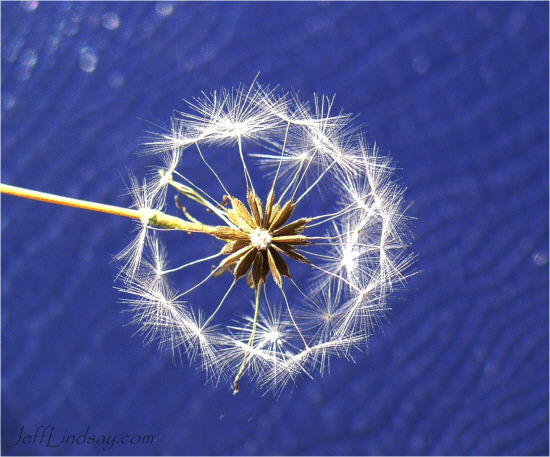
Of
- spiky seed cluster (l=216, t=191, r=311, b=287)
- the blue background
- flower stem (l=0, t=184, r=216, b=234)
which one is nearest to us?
flower stem (l=0, t=184, r=216, b=234)

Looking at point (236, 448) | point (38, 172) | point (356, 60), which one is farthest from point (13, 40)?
point (236, 448)

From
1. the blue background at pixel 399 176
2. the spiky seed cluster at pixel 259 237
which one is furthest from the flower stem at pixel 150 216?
the blue background at pixel 399 176

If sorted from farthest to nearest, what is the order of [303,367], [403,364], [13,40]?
1. [403,364]
2. [13,40]
3. [303,367]

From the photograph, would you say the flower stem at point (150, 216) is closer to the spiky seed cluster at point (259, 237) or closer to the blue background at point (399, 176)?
the spiky seed cluster at point (259, 237)

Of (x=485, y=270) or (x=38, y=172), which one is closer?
(x=38, y=172)

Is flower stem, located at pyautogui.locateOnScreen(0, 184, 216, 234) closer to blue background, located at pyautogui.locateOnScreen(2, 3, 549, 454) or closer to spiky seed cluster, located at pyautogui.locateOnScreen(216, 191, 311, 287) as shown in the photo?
spiky seed cluster, located at pyautogui.locateOnScreen(216, 191, 311, 287)

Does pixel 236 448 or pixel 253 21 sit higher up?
pixel 253 21

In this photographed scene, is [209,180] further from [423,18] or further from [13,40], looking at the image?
[423,18]

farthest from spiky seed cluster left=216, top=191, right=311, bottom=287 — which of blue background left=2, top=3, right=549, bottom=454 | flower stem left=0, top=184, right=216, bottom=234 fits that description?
blue background left=2, top=3, right=549, bottom=454
